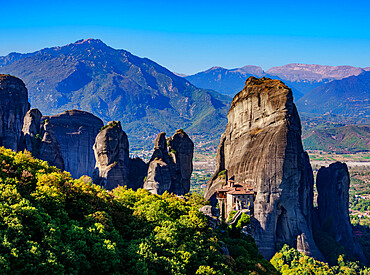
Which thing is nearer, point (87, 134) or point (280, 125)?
point (280, 125)

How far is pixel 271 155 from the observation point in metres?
66.9

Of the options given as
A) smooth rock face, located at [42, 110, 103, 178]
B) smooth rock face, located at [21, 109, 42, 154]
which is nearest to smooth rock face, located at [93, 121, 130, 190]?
smooth rock face, located at [21, 109, 42, 154]

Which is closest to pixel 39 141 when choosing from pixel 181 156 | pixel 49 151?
pixel 49 151

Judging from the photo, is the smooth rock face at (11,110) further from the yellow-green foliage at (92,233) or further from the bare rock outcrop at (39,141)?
the yellow-green foliage at (92,233)

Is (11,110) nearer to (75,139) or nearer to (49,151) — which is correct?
(49,151)

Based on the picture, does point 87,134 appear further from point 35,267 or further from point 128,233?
point 35,267

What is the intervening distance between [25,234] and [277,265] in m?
44.6

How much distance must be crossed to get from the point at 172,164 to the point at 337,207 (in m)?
33.0

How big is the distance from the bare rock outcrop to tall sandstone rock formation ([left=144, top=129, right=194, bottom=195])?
59.3 feet

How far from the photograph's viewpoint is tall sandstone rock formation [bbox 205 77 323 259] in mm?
65250

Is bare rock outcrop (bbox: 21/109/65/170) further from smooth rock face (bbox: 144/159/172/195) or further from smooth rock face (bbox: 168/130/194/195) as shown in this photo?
smooth rock face (bbox: 168/130/194/195)

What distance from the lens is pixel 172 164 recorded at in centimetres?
8319

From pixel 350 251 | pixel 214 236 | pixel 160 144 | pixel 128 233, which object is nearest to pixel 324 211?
pixel 350 251

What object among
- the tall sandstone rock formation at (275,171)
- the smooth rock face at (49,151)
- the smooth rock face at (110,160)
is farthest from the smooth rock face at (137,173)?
the tall sandstone rock formation at (275,171)
